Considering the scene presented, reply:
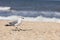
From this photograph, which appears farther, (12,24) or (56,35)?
(12,24)

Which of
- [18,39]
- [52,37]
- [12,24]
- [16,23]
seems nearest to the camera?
[18,39]

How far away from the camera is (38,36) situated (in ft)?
24.4

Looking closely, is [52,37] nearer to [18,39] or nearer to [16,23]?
[18,39]

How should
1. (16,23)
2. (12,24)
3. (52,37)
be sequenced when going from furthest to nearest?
1. (12,24)
2. (16,23)
3. (52,37)

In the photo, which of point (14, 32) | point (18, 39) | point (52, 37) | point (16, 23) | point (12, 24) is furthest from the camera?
point (12, 24)

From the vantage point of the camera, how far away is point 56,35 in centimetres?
774

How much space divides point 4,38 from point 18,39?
49 cm

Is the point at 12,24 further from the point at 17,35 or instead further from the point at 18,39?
the point at 18,39

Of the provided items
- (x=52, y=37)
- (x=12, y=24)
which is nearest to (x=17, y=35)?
(x=52, y=37)

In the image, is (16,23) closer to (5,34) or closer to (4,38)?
(5,34)

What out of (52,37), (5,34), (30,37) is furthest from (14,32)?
(52,37)

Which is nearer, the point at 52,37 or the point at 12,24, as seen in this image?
the point at 52,37

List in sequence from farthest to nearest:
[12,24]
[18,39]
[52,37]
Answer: [12,24] < [52,37] < [18,39]

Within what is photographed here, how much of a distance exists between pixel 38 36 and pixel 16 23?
1.74 meters
